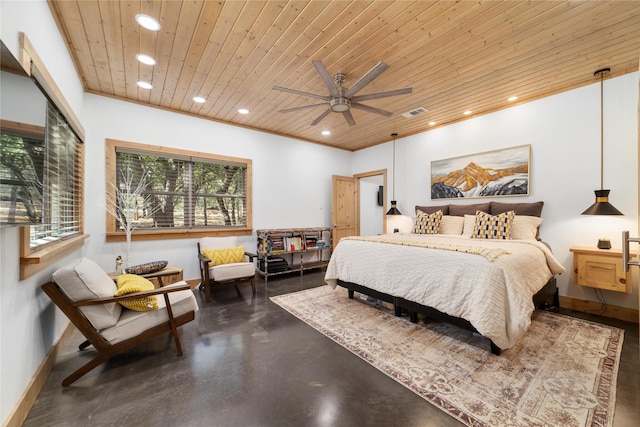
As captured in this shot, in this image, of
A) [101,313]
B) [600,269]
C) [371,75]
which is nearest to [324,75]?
[371,75]

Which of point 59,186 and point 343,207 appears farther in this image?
point 343,207

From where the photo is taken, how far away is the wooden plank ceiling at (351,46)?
6.61ft

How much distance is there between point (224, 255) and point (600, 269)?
4.70 meters

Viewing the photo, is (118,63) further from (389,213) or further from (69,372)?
(389,213)

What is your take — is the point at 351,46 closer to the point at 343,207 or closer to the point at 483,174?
the point at 483,174

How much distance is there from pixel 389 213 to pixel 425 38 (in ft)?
10.7

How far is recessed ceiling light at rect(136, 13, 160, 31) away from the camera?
2.08m

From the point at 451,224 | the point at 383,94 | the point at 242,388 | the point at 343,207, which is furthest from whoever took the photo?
the point at 343,207

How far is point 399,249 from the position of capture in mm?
2799

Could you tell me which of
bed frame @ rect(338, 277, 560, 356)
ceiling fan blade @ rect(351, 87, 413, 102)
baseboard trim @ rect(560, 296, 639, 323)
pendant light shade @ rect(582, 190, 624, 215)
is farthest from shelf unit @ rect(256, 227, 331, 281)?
pendant light shade @ rect(582, 190, 624, 215)

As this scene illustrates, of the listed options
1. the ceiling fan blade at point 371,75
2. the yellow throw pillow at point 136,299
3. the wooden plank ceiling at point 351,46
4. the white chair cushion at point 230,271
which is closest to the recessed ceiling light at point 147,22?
the wooden plank ceiling at point 351,46

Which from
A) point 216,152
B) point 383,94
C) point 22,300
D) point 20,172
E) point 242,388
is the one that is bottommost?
point 242,388

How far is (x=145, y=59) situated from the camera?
267 centimetres

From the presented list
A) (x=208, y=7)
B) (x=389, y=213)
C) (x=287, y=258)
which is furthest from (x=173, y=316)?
(x=389, y=213)
